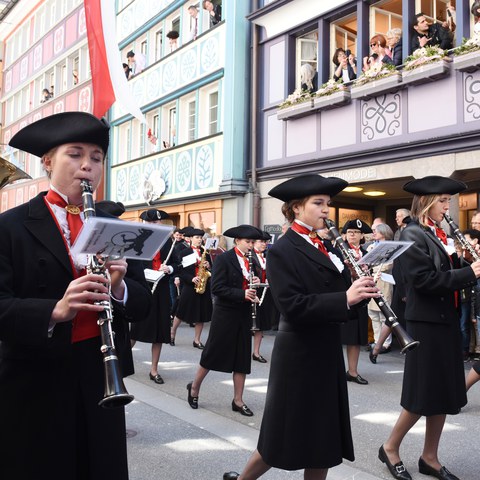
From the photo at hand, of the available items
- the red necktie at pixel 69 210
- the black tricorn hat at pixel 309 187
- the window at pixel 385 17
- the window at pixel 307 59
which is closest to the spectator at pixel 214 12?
the window at pixel 307 59

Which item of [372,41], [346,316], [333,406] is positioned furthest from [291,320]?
[372,41]

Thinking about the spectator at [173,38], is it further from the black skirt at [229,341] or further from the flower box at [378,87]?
the black skirt at [229,341]

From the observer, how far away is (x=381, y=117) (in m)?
11.3

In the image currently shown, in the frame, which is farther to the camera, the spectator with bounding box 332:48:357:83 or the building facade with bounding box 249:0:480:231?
the spectator with bounding box 332:48:357:83

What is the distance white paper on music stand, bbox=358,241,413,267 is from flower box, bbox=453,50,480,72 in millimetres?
7306

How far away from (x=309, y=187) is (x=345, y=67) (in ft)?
31.6

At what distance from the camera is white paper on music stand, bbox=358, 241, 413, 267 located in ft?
10.9

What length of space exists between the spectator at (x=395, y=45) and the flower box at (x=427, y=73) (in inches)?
20.8

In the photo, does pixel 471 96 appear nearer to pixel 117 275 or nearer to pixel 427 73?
pixel 427 73

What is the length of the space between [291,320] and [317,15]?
11326mm

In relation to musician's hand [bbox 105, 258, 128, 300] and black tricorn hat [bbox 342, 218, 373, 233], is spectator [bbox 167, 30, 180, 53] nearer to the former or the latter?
black tricorn hat [bbox 342, 218, 373, 233]

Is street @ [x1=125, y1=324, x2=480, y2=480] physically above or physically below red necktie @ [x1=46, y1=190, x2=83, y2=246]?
below

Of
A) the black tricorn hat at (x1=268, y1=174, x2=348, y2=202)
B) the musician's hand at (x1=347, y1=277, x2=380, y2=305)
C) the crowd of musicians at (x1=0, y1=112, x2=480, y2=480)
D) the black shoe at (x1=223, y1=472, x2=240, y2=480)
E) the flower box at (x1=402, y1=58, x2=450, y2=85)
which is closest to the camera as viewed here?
the crowd of musicians at (x1=0, y1=112, x2=480, y2=480)

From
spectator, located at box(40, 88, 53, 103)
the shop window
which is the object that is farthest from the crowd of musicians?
spectator, located at box(40, 88, 53, 103)
